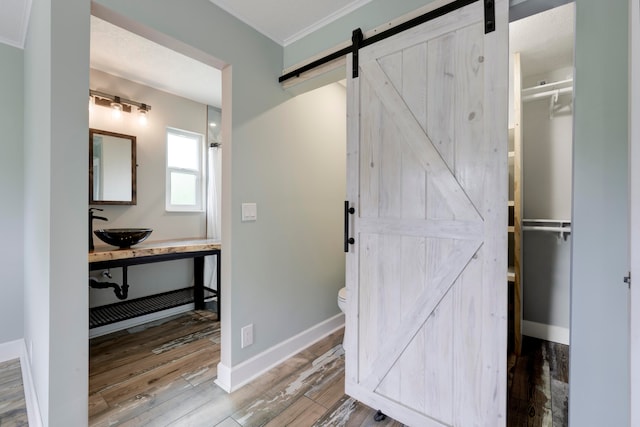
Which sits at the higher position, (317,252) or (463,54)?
(463,54)

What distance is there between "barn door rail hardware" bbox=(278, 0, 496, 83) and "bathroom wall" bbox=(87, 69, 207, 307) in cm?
170

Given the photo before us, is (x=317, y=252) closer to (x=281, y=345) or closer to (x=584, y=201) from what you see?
(x=281, y=345)

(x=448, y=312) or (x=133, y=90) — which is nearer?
(x=448, y=312)

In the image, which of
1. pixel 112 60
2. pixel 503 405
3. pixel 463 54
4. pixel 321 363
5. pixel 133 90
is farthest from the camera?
pixel 133 90

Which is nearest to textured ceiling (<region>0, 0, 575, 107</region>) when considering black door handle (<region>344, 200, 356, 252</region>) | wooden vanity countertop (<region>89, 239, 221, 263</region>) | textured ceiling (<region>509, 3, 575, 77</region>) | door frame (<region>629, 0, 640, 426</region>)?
textured ceiling (<region>509, 3, 575, 77</region>)

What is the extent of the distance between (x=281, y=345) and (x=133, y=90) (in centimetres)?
286

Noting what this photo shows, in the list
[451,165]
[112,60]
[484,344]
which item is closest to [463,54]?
[451,165]

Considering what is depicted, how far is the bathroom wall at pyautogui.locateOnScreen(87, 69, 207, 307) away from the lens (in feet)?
8.81

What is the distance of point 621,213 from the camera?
1.09m

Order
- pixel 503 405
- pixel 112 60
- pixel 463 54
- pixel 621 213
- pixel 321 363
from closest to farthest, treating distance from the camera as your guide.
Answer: pixel 621 213 < pixel 503 405 < pixel 463 54 < pixel 321 363 < pixel 112 60

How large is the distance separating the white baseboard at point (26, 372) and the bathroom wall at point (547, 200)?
11.6ft

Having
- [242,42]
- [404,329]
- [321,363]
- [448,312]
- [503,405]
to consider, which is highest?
[242,42]

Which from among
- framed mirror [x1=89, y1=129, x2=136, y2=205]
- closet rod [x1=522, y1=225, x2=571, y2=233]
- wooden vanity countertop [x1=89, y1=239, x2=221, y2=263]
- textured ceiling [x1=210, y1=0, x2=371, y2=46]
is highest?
textured ceiling [x1=210, y1=0, x2=371, y2=46]

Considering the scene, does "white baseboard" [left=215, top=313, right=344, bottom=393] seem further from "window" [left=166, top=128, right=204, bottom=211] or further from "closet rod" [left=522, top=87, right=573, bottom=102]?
"closet rod" [left=522, top=87, right=573, bottom=102]
